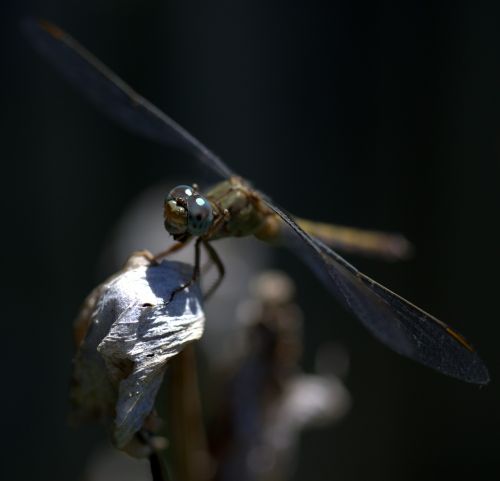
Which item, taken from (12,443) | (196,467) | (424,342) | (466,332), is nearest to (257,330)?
(196,467)

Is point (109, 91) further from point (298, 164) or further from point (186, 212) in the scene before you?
point (298, 164)

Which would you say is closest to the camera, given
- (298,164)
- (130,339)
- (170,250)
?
(130,339)

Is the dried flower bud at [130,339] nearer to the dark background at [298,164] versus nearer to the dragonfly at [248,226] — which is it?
the dragonfly at [248,226]

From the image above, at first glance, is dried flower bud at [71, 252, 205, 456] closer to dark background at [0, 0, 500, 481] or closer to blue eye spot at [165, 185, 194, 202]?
blue eye spot at [165, 185, 194, 202]

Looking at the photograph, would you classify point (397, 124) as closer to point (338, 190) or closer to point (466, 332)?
point (338, 190)

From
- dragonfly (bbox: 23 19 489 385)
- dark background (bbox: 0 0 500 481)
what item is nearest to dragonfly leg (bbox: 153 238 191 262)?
dragonfly (bbox: 23 19 489 385)

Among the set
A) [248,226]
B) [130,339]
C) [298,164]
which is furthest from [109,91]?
[298,164]

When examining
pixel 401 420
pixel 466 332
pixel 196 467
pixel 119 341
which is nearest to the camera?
pixel 119 341
